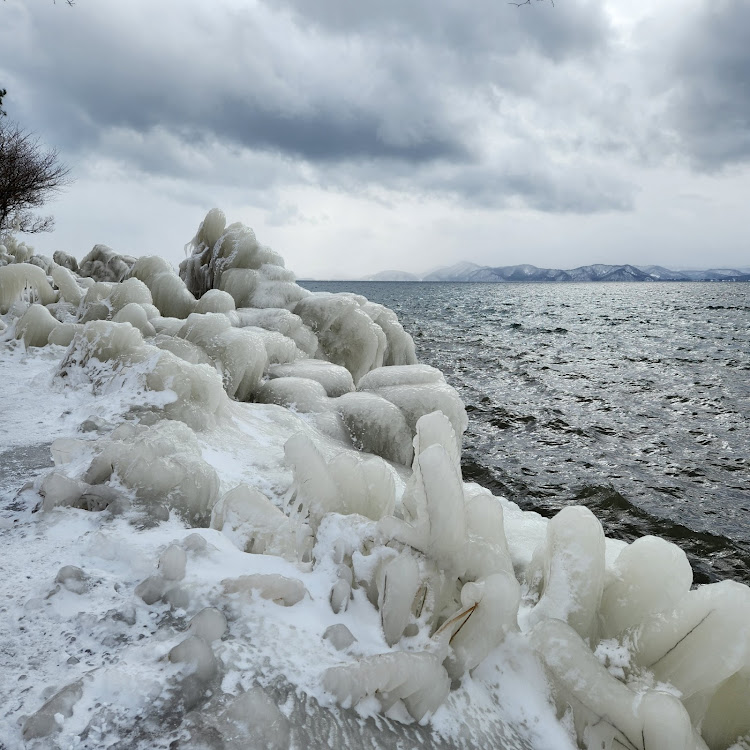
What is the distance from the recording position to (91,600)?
200 cm

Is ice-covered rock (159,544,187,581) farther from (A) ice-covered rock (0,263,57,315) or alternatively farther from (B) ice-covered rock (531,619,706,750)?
(A) ice-covered rock (0,263,57,315)

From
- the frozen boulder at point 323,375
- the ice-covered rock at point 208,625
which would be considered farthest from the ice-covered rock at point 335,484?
the frozen boulder at point 323,375

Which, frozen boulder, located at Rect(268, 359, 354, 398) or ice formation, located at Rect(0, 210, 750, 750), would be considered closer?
ice formation, located at Rect(0, 210, 750, 750)

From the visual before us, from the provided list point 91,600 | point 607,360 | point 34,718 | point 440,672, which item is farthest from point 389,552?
point 607,360

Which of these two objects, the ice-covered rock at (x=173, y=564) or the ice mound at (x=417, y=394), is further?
the ice mound at (x=417, y=394)

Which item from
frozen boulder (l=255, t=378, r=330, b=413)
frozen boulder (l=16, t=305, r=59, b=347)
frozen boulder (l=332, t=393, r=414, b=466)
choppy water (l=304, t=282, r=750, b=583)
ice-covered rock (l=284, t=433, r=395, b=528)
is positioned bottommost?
choppy water (l=304, t=282, r=750, b=583)

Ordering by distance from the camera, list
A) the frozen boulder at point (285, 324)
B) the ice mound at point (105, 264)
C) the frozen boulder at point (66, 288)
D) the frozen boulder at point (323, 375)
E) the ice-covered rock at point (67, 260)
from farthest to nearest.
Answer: the ice-covered rock at point (67, 260) → the ice mound at point (105, 264) → the frozen boulder at point (66, 288) → the frozen boulder at point (285, 324) → the frozen boulder at point (323, 375)

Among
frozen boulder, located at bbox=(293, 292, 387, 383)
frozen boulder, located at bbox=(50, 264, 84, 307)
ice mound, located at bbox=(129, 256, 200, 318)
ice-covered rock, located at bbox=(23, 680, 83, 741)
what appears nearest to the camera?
ice-covered rock, located at bbox=(23, 680, 83, 741)

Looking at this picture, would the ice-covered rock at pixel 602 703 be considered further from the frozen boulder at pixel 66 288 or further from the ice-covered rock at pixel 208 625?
the frozen boulder at pixel 66 288

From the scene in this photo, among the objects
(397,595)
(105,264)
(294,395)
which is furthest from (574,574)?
(105,264)

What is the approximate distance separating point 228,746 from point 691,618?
189 centimetres

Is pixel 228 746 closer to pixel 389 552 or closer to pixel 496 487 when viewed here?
pixel 389 552

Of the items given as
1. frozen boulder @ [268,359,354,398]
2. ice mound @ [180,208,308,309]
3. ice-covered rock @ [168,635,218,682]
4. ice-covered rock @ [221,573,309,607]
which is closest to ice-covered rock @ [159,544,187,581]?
ice-covered rock @ [221,573,309,607]

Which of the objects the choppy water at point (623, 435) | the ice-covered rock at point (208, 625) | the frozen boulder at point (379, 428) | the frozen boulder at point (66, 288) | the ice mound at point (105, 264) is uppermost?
the ice mound at point (105, 264)
